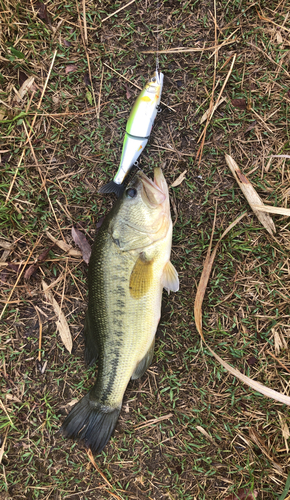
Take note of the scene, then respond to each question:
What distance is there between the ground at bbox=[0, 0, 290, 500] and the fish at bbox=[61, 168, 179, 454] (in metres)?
0.39

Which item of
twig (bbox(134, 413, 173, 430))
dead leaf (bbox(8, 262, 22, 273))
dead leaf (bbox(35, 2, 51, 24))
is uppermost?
dead leaf (bbox(35, 2, 51, 24))

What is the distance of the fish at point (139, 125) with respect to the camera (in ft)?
7.62

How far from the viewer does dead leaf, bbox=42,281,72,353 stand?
2.79 meters

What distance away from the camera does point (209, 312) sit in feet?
8.80

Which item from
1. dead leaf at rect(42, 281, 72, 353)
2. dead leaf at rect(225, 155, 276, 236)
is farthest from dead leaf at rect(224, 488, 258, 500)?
dead leaf at rect(225, 155, 276, 236)

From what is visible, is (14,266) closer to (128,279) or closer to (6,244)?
(6,244)

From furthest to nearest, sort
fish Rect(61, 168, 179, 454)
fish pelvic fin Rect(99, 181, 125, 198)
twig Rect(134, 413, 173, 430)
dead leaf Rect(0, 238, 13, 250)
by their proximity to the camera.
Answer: dead leaf Rect(0, 238, 13, 250) → twig Rect(134, 413, 173, 430) → fish pelvic fin Rect(99, 181, 125, 198) → fish Rect(61, 168, 179, 454)

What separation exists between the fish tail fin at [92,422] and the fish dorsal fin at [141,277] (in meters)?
1.04

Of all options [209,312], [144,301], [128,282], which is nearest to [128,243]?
[128,282]

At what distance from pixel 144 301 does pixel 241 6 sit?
2.67 metres

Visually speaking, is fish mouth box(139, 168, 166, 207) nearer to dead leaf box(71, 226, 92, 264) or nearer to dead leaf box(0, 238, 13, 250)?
dead leaf box(71, 226, 92, 264)

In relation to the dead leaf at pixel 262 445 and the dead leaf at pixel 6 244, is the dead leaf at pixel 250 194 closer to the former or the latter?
the dead leaf at pixel 262 445

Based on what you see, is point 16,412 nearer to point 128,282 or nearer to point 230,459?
point 128,282

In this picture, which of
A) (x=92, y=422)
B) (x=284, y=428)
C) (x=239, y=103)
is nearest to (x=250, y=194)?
(x=239, y=103)
